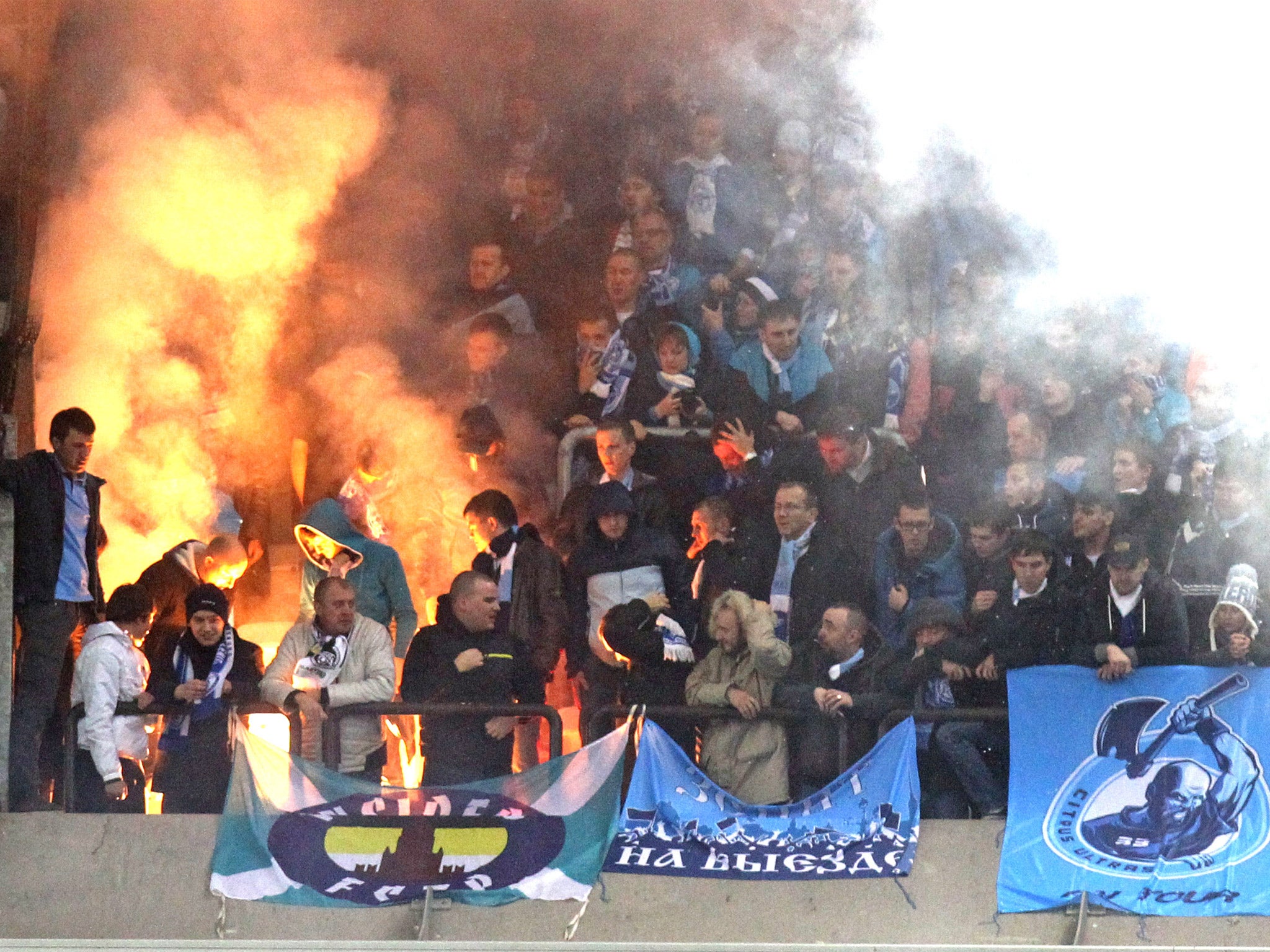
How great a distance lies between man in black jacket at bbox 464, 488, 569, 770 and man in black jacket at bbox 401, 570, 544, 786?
0.48 feet

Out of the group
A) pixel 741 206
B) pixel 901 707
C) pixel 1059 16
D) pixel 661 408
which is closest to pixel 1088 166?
pixel 1059 16

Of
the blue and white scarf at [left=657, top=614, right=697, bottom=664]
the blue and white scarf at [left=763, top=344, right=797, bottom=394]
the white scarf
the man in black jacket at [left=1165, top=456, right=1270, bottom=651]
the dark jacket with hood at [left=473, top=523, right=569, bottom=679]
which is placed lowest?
the white scarf

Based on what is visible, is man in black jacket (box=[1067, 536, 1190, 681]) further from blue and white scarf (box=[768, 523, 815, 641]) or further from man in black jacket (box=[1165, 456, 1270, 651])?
blue and white scarf (box=[768, 523, 815, 641])

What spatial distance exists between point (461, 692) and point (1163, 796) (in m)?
2.21

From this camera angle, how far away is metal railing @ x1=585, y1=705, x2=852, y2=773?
623 cm

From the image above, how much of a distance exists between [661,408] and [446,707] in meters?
1.61

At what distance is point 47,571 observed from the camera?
21.6ft

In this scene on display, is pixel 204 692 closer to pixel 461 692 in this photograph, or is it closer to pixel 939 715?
pixel 461 692

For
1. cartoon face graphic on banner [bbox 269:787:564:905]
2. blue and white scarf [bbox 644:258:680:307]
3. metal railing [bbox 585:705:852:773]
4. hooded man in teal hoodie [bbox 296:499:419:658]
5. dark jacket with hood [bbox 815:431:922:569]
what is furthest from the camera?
blue and white scarf [bbox 644:258:680:307]

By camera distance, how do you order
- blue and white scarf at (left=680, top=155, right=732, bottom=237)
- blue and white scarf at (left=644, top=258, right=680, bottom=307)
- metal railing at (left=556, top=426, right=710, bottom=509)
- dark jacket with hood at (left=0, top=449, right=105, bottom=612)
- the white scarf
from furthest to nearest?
1. blue and white scarf at (left=680, top=155, right=732, bottom=237)
2. blue and white scarf at (left=644, top=258, right=680, bottom=307)
3. metal railing at (left=556, top=426, right=710, bottom=509)
4. dark jacket with hood at (left=0, top=449, right=105, bottom=612)
5. the white scarf

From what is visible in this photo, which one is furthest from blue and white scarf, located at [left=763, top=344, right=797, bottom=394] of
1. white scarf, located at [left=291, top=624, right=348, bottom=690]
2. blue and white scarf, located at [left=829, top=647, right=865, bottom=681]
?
white scarf, located at [left=291, top=624, right=348, bottom=690]

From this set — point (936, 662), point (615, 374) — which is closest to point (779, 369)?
point (615, 374)

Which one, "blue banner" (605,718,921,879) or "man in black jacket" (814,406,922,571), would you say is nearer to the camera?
"blue banner" (605,718,921,879)

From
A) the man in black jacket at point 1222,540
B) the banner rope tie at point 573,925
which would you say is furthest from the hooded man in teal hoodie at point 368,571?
the man in black jacket at point 1222,540
